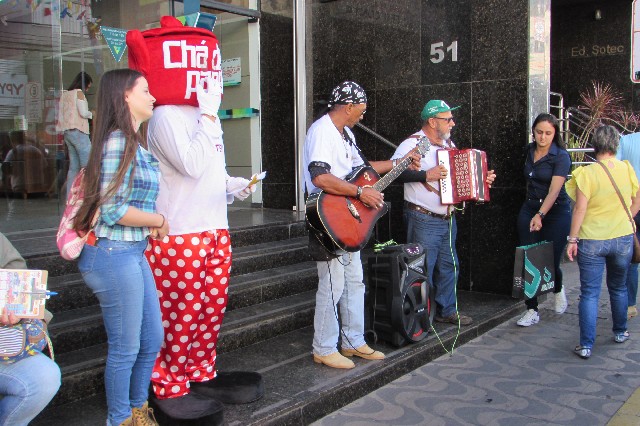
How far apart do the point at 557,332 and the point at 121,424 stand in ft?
13.1

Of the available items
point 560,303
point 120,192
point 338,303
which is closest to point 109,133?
point 120,192

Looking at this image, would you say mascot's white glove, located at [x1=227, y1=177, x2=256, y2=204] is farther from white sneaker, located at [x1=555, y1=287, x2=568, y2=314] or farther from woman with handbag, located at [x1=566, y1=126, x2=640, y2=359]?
white sneaker, located at [x1=555, y1=287, x2=568, y2=314]

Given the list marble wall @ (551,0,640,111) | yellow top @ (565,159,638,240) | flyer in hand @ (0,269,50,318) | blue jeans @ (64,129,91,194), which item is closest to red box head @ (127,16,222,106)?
flyer in hand @ (0,269,50,318)

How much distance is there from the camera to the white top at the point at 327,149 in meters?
4.12

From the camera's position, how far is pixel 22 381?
257cm

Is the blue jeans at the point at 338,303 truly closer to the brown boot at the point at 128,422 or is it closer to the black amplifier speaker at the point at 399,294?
the black amplifier speaker at the point at 399,294

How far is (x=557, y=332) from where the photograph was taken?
5.57 m

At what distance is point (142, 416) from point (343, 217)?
68.3 inches

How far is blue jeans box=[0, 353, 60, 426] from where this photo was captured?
256 cm

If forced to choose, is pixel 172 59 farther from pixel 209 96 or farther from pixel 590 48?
pixel 590 48

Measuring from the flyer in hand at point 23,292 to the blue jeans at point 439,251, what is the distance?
3.13 metres

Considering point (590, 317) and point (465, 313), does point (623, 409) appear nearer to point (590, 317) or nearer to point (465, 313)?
point (590, 317)

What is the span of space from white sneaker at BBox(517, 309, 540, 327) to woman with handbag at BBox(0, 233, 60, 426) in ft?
14.1

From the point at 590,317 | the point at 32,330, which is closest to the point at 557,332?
the point at 590,317
